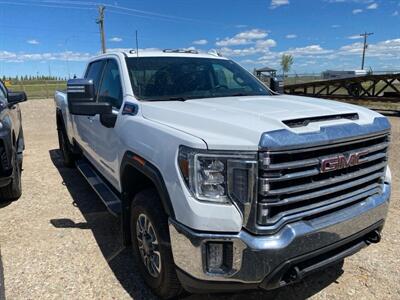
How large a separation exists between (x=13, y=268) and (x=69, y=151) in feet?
11.8

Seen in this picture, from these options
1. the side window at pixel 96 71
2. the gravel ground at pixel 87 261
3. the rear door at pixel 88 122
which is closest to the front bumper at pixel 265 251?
the gravel ground at pixel 87 261

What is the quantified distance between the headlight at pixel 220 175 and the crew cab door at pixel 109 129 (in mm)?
1334

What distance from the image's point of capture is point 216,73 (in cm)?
421

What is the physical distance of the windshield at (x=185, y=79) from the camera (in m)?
3.58

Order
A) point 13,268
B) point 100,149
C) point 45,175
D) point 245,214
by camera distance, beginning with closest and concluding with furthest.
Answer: point 245,214 < point 13,268 < point 100,149 < point 45,175

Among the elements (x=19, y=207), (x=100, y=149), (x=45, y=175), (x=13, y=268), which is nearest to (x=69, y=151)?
(x=45, y=175)

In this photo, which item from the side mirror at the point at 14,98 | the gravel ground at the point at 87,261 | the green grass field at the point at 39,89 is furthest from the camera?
the green grass field at the point at 39,89

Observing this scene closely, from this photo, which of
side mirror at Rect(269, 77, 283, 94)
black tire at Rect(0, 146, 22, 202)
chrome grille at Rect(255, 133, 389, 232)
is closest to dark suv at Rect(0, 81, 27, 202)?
black tire at Rect(0, 146, 22, 202)

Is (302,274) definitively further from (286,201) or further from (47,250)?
(47,250)

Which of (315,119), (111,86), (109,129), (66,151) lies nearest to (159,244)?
(315,119)

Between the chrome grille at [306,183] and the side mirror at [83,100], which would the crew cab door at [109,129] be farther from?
the chrome grille at [306,183]

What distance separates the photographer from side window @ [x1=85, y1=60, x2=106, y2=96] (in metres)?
4.58

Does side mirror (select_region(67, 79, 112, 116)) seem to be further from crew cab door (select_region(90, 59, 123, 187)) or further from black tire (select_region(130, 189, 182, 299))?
black tire (select_region(130, 189, 182, 299))

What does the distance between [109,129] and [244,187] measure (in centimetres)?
193
